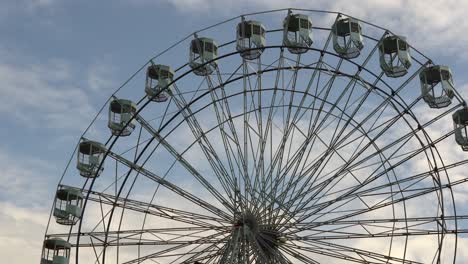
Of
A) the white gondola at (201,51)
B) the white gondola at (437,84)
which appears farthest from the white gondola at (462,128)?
the white gondola at (201,51)

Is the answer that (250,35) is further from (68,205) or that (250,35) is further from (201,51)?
(68,205)

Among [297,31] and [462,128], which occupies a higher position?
[297,31]

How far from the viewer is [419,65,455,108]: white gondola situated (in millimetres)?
28062

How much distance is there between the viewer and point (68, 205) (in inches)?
1142

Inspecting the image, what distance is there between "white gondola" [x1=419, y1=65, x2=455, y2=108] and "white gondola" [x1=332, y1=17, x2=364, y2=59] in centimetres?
280

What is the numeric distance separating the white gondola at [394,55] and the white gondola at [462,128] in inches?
108

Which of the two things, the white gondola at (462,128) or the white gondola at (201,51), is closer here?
the white gondola at (462,128)

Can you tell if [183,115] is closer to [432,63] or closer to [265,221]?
[265,221]

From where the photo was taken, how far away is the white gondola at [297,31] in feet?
93.4

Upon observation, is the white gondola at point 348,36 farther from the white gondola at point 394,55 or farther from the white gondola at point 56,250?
the white gondola at point 56,250

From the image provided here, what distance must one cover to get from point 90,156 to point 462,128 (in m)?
14.3

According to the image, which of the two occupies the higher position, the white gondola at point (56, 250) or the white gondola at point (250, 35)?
the white gondola at point (250, 35)

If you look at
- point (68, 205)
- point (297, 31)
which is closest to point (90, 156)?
point (68, 205)

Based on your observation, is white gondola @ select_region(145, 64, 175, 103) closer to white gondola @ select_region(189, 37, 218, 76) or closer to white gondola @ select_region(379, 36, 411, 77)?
white gondola @ select_region(189, 37, 218, 76)
